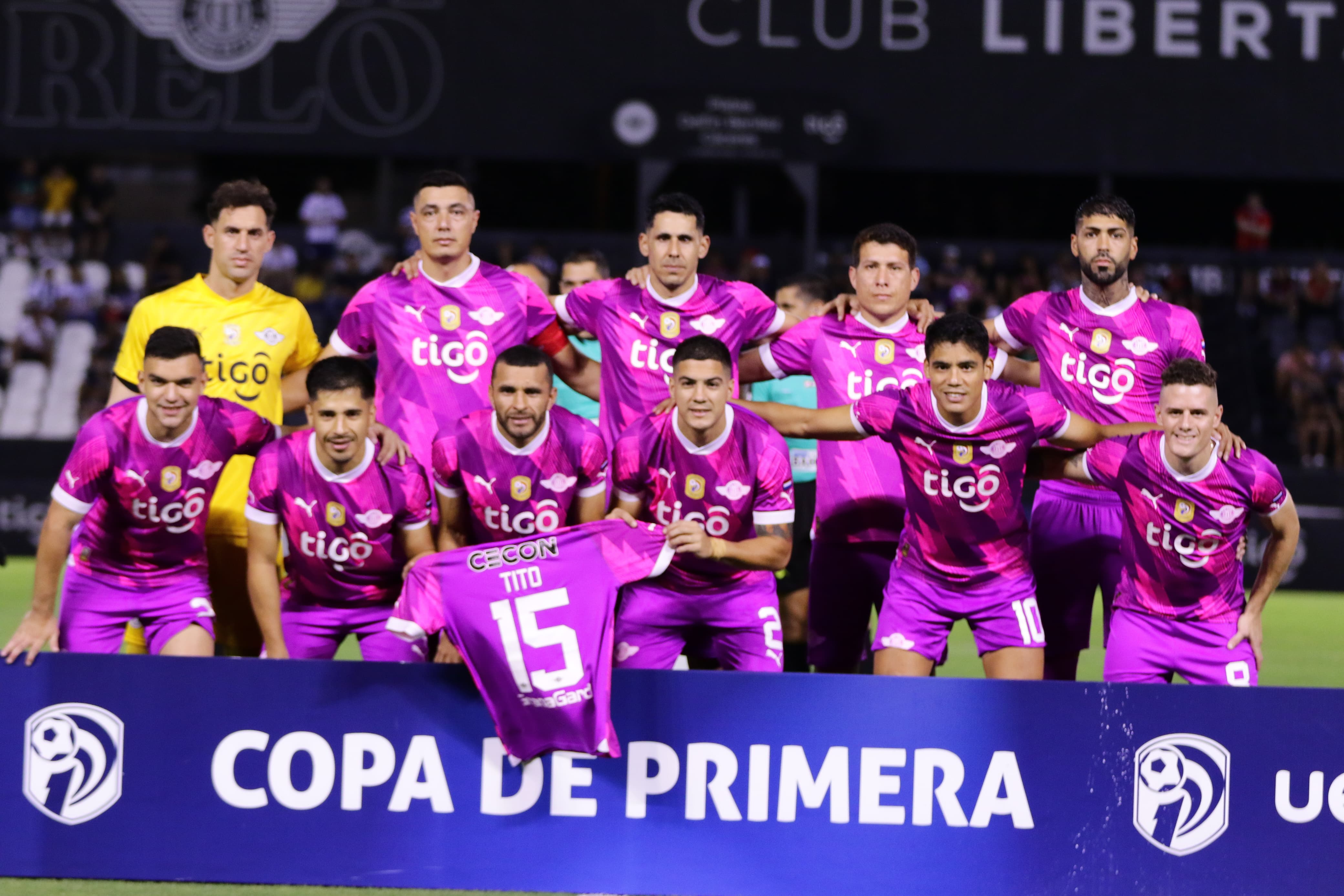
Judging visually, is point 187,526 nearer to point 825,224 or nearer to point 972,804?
point 972,804

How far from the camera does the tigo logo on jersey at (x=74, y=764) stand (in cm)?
467

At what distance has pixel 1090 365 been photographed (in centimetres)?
612

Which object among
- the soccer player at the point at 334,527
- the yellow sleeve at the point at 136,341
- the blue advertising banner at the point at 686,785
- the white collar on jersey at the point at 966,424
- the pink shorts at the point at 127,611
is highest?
the yellow sleeve at the point at 136,341

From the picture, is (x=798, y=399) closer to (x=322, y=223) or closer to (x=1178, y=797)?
(x=1178, y=797)

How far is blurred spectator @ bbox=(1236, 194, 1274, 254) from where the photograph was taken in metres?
19.8

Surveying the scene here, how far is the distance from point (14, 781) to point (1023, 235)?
60.2ft

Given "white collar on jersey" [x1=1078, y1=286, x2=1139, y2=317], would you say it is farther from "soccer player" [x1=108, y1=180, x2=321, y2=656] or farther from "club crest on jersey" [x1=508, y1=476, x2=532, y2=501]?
"soccer player" [x1=108, y1=180, x2=321, y2=656]

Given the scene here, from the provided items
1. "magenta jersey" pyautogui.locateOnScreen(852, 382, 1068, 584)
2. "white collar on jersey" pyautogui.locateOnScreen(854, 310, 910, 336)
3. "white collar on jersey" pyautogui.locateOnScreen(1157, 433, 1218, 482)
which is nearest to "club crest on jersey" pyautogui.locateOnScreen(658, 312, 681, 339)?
"white collar on jersey" pyautogui.locateOnScreen(854, 310, 910, 336)

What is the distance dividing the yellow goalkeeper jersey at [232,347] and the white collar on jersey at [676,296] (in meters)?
1.43

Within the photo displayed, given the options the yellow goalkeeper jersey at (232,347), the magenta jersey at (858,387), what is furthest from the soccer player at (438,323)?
the magenta jersey at (858,387)

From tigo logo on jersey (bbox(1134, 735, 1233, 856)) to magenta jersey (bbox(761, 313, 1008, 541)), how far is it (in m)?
1.85

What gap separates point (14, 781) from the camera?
15.3ft

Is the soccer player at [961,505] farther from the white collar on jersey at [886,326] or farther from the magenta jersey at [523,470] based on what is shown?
the magenta jersey at [523,470]

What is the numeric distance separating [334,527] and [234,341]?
44.4 inches
